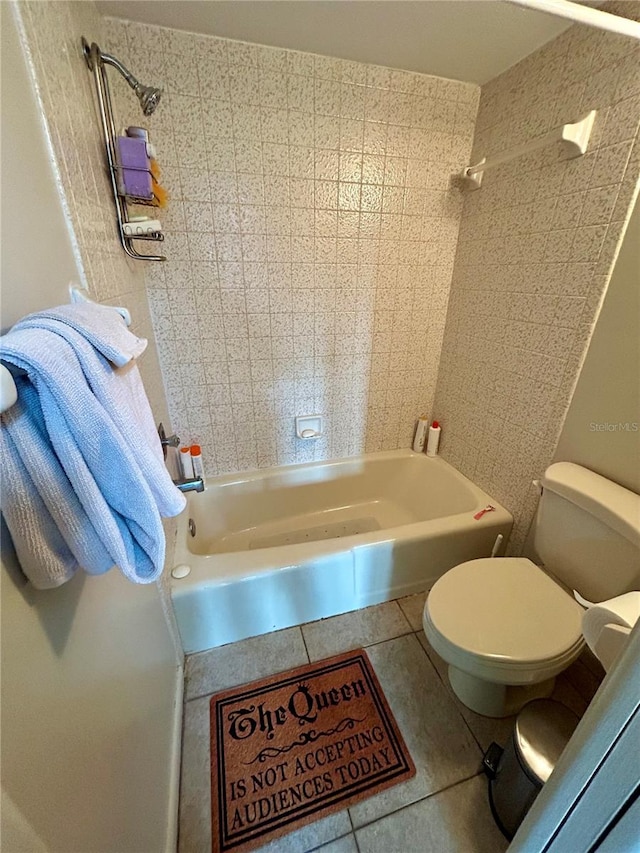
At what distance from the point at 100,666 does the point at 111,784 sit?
20cm

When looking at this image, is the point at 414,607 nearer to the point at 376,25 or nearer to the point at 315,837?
the point at 315,837

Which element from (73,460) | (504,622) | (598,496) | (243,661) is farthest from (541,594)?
(73,460)

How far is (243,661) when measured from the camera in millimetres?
1275

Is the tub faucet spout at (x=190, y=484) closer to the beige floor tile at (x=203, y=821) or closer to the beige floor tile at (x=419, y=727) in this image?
the beige floor tile at (x=203, y=821)

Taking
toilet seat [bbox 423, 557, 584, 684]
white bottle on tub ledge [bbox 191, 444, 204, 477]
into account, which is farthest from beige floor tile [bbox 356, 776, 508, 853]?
white bottle on tub ledge [bbox 191, 444, 204, 477]

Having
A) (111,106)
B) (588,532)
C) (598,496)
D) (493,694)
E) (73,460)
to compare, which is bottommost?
(493,694)

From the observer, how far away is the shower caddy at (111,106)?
884 millimetres

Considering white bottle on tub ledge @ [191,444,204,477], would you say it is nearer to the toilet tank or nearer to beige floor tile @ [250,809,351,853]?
beige floor tile @ [250,809,351,853]

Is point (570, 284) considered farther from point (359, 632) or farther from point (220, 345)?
point (359, 632)

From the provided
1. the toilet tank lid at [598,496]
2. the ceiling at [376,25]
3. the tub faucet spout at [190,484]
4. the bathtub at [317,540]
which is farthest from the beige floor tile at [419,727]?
the ceiling at [376,25]

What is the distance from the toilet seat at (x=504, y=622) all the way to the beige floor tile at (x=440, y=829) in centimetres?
36

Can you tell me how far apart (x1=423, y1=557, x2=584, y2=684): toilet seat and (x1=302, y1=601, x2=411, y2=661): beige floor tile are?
0.44 m

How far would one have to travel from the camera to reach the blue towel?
354mm

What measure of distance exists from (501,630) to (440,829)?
530 mm
